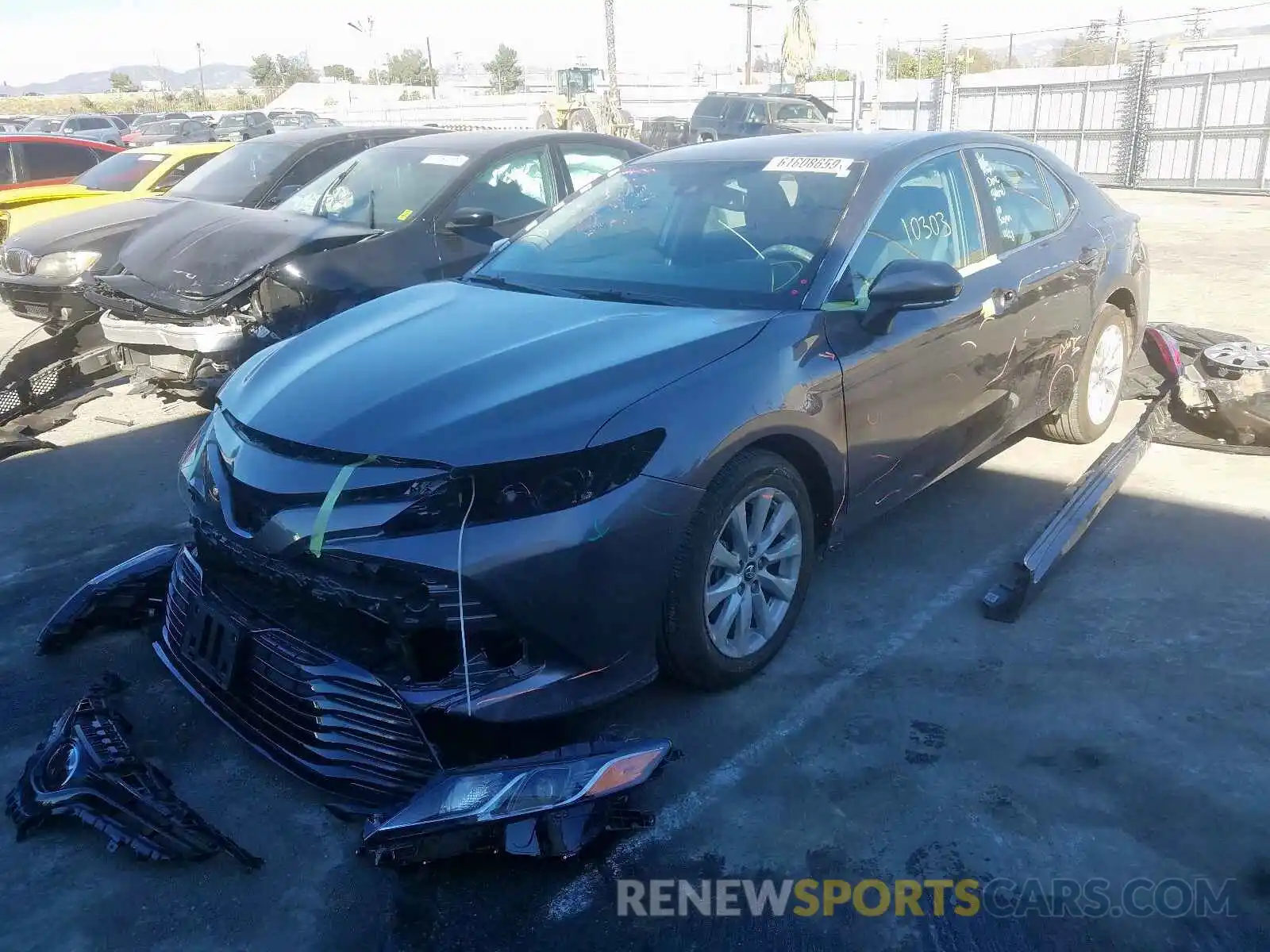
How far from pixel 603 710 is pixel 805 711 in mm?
632

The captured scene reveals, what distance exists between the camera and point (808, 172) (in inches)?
152

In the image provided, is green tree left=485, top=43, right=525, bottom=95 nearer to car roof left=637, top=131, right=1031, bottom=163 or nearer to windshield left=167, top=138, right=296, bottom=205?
windshield left=167, top=138, right=296, bottom=205

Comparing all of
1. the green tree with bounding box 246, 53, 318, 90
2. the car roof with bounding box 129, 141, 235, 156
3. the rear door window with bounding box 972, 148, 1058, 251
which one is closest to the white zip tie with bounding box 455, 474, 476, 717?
the rear door window with bounding box 972, 148, 1058, 251

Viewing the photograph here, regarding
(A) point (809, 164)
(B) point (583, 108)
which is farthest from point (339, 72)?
(A) point (809, 164)

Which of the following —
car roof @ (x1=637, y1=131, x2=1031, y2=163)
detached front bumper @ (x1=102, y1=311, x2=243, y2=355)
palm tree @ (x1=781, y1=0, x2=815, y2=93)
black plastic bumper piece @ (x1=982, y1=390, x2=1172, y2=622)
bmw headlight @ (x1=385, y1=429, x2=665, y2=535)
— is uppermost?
palm tree @ (x1=781, y1=0, x2=815, y2=93)

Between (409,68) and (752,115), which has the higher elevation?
(409,68)

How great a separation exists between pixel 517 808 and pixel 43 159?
11823 millimetres

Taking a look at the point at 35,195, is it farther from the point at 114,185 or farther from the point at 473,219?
the point at 473,219

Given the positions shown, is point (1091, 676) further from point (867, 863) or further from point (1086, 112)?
point (1086, 112)

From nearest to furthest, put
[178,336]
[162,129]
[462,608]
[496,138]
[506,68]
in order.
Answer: [462,608] < [178,336] < [496,138] < [162,129] < [506,68]

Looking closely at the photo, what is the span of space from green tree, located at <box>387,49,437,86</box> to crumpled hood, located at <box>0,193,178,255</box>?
3173 inches

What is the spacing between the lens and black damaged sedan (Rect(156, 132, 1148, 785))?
2570 mm

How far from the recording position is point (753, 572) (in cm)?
319

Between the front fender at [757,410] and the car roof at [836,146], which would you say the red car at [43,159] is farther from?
the front fender at [757,410]
